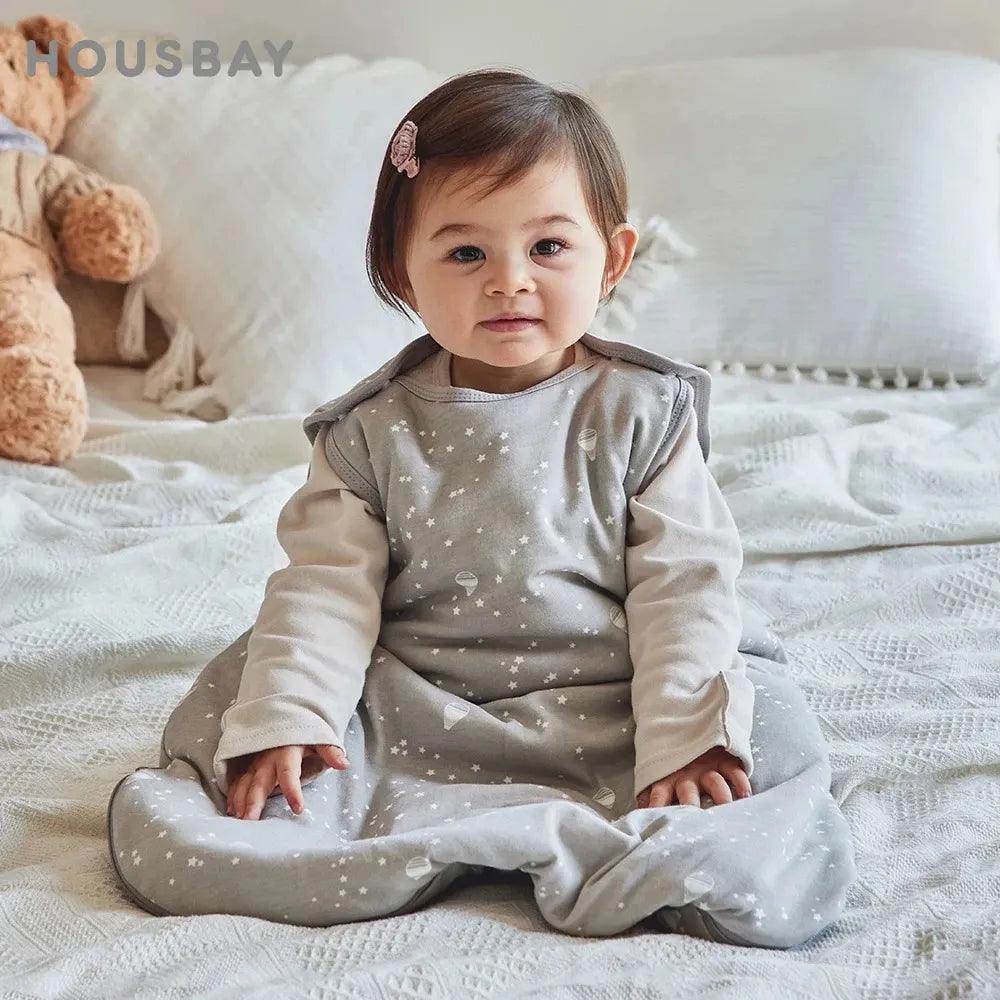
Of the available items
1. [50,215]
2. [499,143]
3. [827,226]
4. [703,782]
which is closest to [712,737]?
[703,782]

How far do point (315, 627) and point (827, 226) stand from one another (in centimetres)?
121

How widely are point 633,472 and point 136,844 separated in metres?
0.46

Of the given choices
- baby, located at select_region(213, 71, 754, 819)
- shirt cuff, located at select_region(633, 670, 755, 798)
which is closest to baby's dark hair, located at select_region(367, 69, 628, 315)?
baby, located at select_region(213, 71, 754, 819)

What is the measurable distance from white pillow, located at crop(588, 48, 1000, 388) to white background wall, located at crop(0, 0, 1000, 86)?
293 millimetres

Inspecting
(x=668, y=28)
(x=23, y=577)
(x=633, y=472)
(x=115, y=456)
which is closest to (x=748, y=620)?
(x=633, y=472)

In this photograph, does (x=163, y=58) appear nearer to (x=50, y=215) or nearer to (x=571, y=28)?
(x=50, y=215)

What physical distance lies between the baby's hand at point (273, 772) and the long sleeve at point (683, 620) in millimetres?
224

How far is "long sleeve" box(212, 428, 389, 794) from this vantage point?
1.01m

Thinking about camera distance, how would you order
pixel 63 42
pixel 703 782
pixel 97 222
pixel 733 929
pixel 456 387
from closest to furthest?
pixel 733 929 → pixel 703 782 → pixel 456 387 → pixel 97 222 → pixel 63 42

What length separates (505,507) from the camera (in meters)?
1.07

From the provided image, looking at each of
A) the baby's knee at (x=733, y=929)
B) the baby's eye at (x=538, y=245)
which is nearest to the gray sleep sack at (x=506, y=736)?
the baby's knee at (x=733, y=929)

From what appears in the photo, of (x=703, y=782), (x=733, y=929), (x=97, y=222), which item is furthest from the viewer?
(x=97, y=222)

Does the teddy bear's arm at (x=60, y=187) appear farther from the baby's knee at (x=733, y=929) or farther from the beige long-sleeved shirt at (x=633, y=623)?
the baby's knee at (x=733, y=929)

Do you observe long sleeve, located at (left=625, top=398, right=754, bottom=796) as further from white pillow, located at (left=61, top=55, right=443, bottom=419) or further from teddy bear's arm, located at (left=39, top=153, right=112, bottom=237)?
teddy bear's arm, located at (left=39, top=153, right=112, bottom=237)
